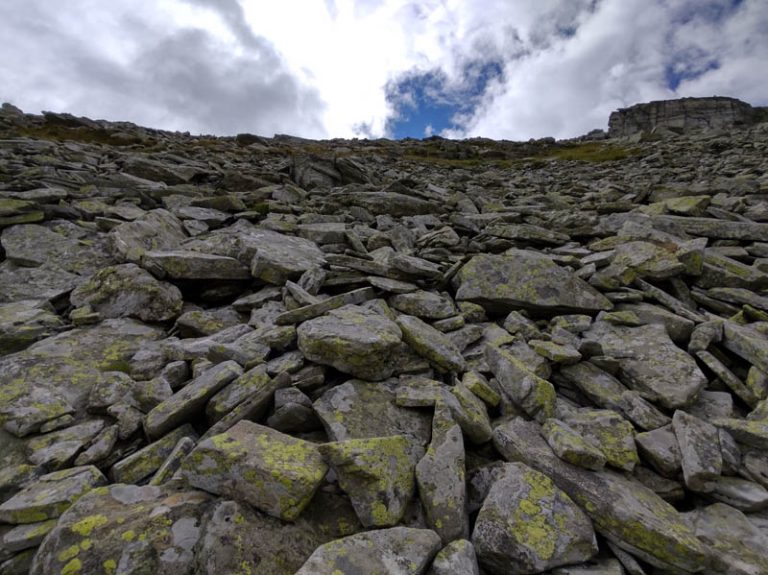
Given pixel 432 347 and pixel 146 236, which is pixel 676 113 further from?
pixel 146 236

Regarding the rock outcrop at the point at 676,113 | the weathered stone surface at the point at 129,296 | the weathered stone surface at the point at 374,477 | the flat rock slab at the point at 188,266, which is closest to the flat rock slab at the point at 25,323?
the weathered stone surface at the point at 129,296

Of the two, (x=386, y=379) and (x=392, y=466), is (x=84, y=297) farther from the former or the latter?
(x=392, y=466)

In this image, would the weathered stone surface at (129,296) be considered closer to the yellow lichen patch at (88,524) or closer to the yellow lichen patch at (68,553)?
the yellow lichen patch at (88,524)

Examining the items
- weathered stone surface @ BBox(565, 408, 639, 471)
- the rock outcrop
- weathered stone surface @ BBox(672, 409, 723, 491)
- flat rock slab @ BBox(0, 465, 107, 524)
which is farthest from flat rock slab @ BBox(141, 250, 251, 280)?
the rock outcrop

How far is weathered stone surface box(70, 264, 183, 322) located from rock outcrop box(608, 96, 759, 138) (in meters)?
112

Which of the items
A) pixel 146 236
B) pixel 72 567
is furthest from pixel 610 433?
pixel 146 236

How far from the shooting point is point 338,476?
3865 millimetres

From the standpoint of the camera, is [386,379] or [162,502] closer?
[162,502]

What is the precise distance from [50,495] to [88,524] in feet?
2.82

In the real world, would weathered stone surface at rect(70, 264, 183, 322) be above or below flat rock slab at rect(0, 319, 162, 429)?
above

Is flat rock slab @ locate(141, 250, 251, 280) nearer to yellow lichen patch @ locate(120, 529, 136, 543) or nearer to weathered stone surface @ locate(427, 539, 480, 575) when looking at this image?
yellow lichen patch @ locate(120, 529, 136, 543)

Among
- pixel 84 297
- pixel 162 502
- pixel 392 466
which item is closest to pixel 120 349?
pixel 84 297

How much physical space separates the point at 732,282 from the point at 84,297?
1545cm

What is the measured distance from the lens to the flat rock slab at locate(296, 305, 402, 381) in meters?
5.49
